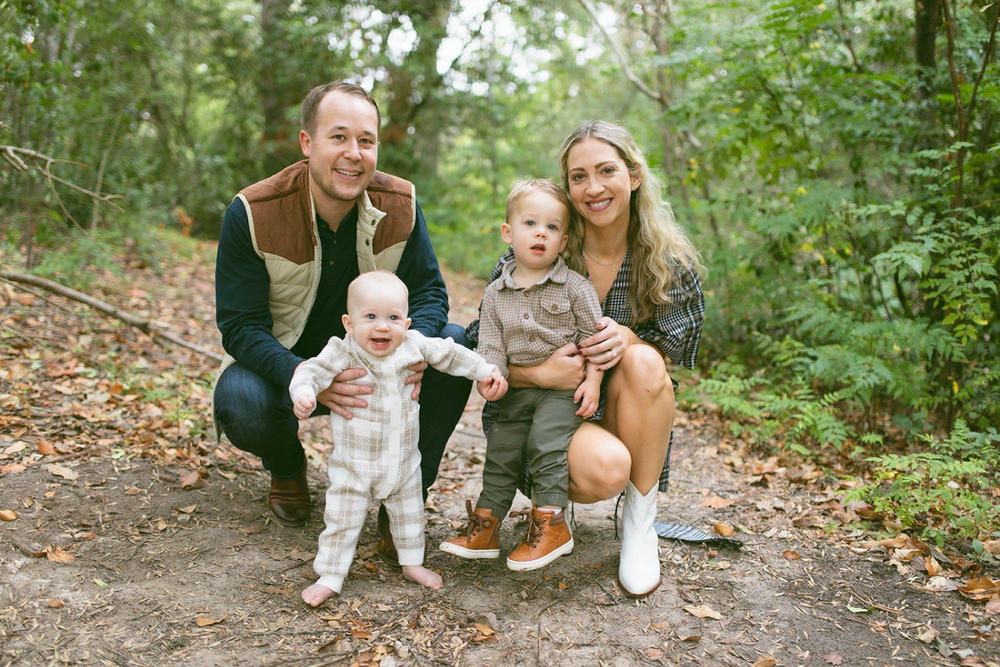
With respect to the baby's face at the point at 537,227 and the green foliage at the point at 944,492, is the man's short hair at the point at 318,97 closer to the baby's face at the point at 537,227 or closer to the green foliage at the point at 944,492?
the baby's face at the point at 537,227

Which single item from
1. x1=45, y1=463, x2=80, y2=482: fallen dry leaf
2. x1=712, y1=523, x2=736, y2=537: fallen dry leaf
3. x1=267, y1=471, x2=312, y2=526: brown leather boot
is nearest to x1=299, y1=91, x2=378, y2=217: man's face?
x1=267, y1=471, x2=312, y2=526: brown leather boot

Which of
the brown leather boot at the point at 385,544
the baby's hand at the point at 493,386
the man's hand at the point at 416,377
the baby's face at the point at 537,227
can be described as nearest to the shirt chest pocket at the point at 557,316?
the baby's face at the point at 537,227

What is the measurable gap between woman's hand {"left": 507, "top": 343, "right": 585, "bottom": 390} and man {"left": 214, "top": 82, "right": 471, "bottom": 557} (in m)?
0.35

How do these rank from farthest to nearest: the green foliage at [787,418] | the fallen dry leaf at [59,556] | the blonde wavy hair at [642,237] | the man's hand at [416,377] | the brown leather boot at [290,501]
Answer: the green foliage at [787,418], the brown leather boot at [290,501], the blonde wavy hair at [642,237], the man's hand at [416,377], the fallen dry leaf at [59,556]

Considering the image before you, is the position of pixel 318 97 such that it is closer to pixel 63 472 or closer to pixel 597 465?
pixel 597 465

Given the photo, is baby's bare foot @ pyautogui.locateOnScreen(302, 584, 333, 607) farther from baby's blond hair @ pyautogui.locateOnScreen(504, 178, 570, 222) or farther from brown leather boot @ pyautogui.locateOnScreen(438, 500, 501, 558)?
baby's blond hair @ pyautogui.locateOnScreen(504, 178, 570, 222)

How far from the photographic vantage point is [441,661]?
231 centimetres

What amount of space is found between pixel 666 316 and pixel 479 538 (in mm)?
1220

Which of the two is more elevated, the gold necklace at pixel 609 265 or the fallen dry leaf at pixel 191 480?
the gold necklace at pixel 609 265

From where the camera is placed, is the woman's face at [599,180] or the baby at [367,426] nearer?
the baby at [367,426]

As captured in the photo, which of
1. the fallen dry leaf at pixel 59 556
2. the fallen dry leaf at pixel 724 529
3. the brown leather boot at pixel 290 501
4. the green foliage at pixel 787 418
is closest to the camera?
the fallen dry leaf at pixel 59 556

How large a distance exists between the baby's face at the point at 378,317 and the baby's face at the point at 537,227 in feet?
1.88

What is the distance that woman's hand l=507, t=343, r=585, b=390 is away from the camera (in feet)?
9.04

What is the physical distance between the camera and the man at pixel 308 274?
2809mm
